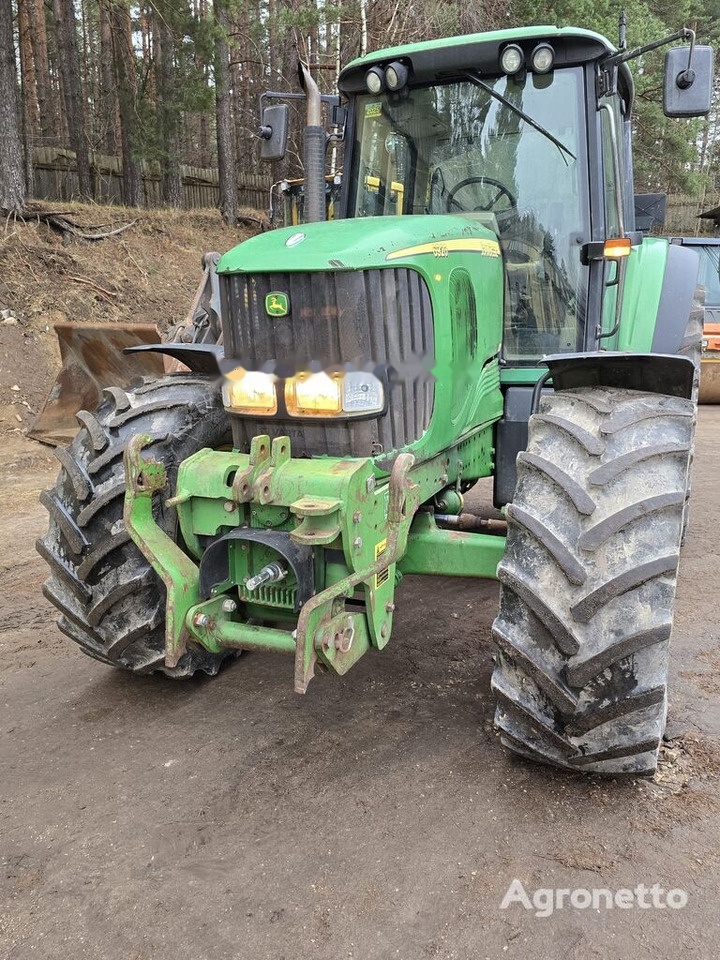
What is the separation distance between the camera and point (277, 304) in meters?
2.88

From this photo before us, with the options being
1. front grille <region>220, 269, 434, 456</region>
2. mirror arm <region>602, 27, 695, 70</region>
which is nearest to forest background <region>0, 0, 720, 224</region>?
mirror arm <region>602, 27, 695, 70</region>

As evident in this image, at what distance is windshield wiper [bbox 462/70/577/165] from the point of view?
370 cm

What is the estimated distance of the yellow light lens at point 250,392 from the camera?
2961mm

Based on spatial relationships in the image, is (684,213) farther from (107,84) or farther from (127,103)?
(127,103)

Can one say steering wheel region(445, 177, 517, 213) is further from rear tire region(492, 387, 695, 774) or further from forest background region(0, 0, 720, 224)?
forest background region(0, 0, 720, 224)

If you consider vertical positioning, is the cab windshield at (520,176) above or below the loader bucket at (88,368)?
above

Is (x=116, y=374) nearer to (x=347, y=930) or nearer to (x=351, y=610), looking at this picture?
(x=351, y=610)

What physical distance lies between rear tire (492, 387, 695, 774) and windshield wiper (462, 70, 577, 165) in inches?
62.2

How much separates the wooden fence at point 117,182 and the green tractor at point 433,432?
50.7 feet

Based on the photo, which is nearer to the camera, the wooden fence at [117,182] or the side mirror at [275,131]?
the side mirror at [275,131]

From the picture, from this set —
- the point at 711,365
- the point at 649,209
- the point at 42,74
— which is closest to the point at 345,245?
the point at 649,209

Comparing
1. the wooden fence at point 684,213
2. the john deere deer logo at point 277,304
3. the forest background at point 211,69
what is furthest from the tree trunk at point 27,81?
the wooden fence at point 684,213

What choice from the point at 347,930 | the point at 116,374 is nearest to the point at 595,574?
the point at 347,930

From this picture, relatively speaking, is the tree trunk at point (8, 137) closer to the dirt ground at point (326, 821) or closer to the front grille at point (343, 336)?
the dirt ground at point (326, 821)
